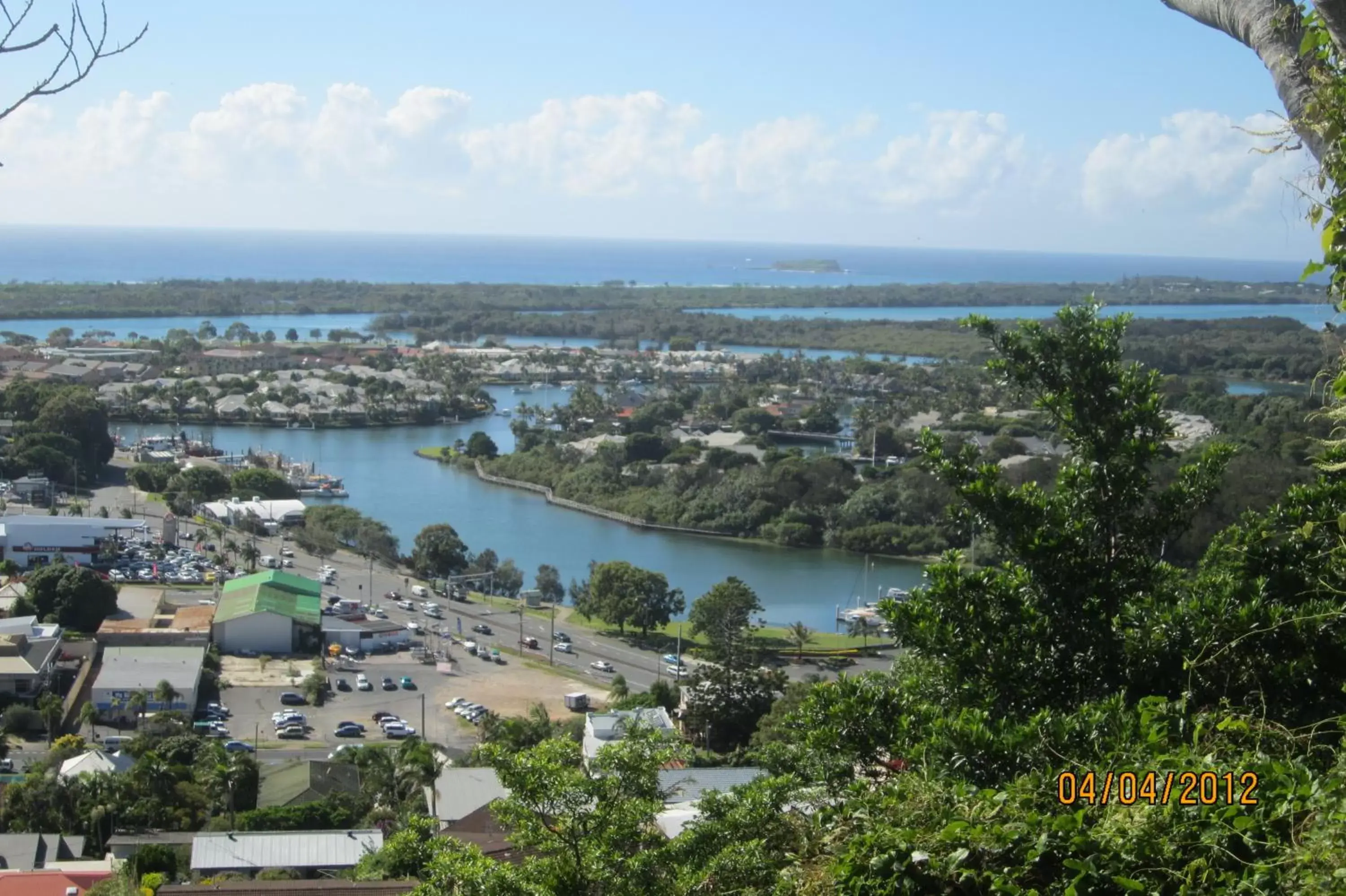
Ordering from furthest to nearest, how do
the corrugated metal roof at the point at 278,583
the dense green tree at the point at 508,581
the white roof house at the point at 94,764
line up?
1. the dense green tree at the point at 508,581
2. the corrugated metal roof at the point at 278,583
3. the white roof house at the point at 94,764

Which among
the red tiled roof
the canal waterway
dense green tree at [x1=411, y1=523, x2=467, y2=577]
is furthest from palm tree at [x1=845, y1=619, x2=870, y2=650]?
the canal waterway

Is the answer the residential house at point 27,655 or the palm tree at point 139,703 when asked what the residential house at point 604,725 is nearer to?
the palm tree at point 139,703

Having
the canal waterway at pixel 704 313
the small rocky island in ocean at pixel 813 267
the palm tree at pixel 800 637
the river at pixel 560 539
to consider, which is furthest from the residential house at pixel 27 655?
the small rocky island in ocean at pixel 813 267

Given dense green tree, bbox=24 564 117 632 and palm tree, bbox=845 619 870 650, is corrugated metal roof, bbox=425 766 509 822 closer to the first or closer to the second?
dense green tree, bbox=24 564 117 632

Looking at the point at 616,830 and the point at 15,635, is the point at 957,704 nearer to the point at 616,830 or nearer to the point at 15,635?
the point at 616,830

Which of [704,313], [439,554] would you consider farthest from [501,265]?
[439,554]

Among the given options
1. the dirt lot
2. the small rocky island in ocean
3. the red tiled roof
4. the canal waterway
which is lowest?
the dirt lot
